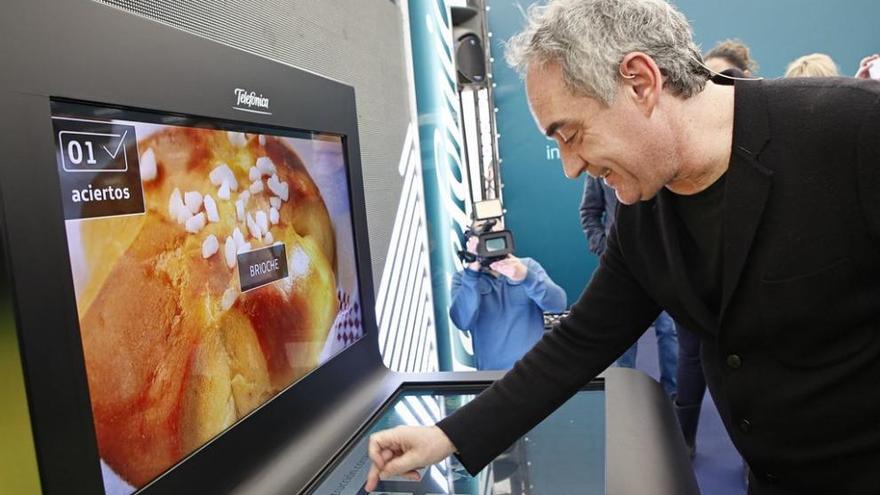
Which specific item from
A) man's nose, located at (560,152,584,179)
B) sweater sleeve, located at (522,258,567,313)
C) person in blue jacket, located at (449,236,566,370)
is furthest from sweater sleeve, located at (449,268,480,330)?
man's nose, located at (560,152,584,179)

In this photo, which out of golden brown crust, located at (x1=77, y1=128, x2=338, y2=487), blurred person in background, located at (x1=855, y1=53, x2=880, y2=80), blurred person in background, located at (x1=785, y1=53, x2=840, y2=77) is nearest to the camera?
golden brown crust, located at (x1=77, y1=128, x2=338, y2=487)

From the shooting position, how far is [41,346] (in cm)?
58

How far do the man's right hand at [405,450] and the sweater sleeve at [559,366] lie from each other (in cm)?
3

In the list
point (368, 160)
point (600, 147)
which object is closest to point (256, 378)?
point (600, 147)

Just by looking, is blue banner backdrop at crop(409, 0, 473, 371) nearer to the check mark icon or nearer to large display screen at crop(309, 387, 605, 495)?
A: large display screen at crop(309, 387, 605, 495)

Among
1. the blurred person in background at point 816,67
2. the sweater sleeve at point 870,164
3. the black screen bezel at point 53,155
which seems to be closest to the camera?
the black screen bezel at point 53,155

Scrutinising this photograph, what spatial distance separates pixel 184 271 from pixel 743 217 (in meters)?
0.80

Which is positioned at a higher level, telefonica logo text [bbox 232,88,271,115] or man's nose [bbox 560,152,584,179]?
telefonica logo text [bbox 232,88,271,115]

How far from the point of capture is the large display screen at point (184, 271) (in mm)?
667

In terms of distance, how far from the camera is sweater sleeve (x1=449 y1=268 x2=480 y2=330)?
8.28 feet

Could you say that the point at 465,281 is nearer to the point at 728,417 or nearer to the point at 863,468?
the point at 728,417

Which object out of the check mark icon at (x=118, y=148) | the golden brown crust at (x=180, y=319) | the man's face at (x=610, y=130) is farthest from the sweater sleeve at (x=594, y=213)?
the check mark icon at (x=118, y=148)

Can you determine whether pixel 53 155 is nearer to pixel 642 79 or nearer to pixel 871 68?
pixel 642 79

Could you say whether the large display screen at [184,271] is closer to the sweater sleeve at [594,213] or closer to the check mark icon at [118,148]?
the check mark icon at [118,148]
